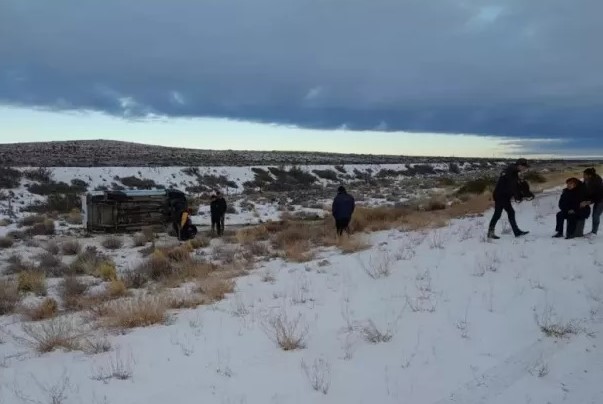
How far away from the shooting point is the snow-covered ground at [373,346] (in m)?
5.28

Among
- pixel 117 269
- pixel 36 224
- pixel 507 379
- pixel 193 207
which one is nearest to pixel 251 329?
pixel 507 379

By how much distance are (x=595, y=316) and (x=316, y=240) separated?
899 cm

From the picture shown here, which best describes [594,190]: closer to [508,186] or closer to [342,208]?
[508,186]

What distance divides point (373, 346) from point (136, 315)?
10.7 feet

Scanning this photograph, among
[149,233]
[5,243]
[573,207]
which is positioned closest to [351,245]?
[573,207]

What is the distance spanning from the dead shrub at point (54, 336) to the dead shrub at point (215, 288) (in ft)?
6.61

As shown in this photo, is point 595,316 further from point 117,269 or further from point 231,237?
point 231,237

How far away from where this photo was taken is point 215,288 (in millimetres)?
9195

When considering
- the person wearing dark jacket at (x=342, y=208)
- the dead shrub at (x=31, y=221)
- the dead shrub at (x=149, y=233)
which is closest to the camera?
the person wearing dark jacket at (x=342, y=208)

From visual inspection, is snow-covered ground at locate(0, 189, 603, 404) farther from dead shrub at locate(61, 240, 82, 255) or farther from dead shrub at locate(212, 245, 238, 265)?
dead shrub at locate(61, 240, 82, 255)

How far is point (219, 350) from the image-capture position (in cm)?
643

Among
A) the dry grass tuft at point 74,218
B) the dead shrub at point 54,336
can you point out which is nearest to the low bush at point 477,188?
the dry grass tuft at point 74,218

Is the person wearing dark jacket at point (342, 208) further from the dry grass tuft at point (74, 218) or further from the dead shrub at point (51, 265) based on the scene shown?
the dry grass tuft at point (74, 218)

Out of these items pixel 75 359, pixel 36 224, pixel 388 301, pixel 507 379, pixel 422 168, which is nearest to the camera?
pixel 507 379
